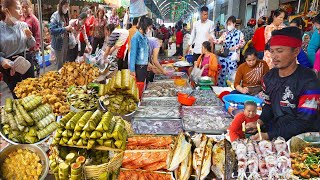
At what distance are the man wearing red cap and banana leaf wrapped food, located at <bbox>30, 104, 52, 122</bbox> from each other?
79.9 inches

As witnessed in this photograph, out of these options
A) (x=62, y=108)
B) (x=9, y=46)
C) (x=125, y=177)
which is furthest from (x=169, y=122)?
(x=9, y=46)

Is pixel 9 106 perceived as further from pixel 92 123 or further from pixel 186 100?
pixel 186 100

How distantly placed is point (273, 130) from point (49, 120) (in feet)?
6.91

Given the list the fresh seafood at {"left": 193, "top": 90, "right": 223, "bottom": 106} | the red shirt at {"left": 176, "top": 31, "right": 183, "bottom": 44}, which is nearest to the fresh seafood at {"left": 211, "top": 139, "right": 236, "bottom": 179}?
the fresh seafood at {"left": 193, "top": 90, "right": 223, "bottom": 106}

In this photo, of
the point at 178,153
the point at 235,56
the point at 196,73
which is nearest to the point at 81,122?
the point at 178,153

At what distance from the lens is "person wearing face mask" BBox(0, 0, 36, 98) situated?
A: 11.7 ft

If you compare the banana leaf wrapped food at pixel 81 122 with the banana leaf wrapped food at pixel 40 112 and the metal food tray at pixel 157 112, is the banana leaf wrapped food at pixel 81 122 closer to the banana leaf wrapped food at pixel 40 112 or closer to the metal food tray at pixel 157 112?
the banana leaf wrapped food at pixel 40 112

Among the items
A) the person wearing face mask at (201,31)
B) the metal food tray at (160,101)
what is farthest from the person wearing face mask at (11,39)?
the person wearing face mask at (201,31)

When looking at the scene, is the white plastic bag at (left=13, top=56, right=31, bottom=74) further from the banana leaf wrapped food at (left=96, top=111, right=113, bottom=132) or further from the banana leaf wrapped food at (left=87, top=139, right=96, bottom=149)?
the banana leaf wrapped food at (left=87, top=139, right=96, bottom=149)

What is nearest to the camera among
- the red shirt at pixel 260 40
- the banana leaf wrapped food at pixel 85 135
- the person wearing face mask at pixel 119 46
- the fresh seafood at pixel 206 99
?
the banana leaf wrapped food at pixel 85 135

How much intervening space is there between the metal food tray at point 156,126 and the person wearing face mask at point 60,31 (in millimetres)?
3351

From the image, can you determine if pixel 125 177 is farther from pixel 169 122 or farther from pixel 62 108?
pixel 62 108

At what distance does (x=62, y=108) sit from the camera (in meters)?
3.04

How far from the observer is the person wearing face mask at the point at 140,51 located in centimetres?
464
